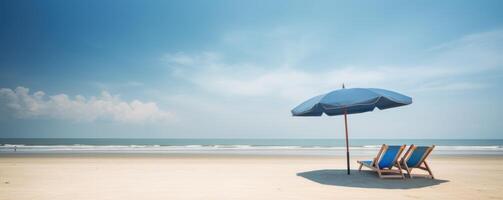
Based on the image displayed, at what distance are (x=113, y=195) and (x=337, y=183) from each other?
4282 millimetres

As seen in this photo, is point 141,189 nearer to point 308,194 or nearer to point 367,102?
point 308,194

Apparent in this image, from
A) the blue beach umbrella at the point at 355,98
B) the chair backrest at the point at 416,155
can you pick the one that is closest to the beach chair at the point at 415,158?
the chair backrest at the point at 416,155

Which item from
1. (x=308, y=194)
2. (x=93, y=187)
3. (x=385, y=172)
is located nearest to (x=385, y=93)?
(x=385, y=172)

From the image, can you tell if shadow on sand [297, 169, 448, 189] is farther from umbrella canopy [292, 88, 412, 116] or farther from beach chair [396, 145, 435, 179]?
umbrella canopy [292, 88, 412, 116]

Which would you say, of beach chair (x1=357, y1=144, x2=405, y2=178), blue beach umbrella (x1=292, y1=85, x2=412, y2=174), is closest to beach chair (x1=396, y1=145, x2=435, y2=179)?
beach chair (x1=357, y1=144, x2=405, y2=178)

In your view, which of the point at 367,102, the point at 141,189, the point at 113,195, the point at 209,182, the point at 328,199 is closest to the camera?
the point at 328,199

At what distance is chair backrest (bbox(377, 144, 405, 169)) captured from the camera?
6.48 m

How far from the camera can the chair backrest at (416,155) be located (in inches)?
254

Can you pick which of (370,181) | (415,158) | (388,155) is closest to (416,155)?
(415,158)

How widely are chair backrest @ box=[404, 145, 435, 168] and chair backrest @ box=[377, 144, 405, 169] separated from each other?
0.28 metres

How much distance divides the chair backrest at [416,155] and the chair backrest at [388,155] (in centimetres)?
28

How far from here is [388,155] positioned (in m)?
6.65

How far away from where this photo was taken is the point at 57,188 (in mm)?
5688

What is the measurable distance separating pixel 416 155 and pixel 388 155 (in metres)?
0.62
